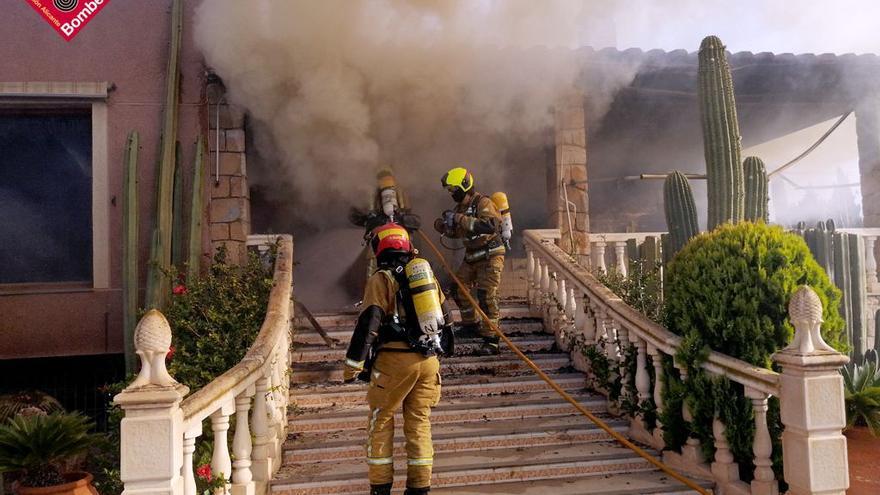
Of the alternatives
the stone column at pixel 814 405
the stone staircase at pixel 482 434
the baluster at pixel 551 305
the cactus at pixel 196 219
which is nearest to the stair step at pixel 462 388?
the stone staircase at pixel 482 434

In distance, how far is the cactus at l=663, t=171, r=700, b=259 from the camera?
6.98 m

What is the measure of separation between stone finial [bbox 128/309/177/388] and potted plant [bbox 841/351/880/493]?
4.40 meters

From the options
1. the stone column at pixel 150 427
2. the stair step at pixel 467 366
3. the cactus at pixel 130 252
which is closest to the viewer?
the stone column at pixel 150 427

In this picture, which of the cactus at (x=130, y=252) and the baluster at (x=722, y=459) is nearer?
the baluster at (x=722, y=459)

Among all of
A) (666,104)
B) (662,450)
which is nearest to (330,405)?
(662,450)

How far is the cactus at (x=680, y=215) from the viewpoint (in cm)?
698

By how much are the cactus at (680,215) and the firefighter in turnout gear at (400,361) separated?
377 cm

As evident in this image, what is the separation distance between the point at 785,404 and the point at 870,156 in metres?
7.71

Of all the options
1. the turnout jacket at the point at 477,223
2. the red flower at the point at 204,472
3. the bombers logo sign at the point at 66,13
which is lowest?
the red flower at the point at 204,472

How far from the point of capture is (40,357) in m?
7.18

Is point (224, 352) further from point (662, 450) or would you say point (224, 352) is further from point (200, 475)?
point (662, 450)

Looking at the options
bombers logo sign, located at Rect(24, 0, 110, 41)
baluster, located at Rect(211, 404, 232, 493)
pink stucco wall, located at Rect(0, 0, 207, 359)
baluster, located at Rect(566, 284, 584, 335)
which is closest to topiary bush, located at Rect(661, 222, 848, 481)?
baluster, located at Rect(566, 284, 584, 335)

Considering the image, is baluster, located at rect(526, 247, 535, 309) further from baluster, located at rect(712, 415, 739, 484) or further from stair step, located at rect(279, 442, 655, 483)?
baluster, located at rect(712, 415, 739, 484)

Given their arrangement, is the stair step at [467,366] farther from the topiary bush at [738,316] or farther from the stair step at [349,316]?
the topiary bush at [738,316]
